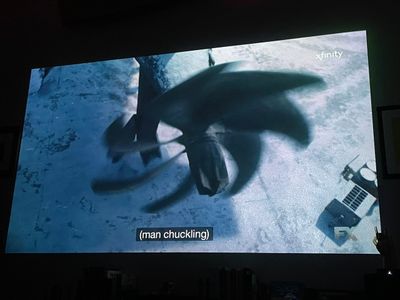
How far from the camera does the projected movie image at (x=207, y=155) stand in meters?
2.07

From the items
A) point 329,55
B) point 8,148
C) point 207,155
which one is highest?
point 329,55

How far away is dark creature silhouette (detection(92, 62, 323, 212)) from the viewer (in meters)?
2.21

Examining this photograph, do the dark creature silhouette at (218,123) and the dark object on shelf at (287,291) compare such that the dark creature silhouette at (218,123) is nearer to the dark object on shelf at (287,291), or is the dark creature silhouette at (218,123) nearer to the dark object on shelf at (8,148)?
the dark object on shelf at (287,291)

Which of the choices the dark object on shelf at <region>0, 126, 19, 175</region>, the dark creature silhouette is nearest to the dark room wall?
the dark object on shelf at <region>0, 126, 19, 175</region>

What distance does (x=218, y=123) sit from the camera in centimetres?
230

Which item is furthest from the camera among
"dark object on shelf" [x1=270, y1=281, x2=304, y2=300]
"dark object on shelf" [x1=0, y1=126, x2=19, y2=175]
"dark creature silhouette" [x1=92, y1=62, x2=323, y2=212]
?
"dark object on shelf" [x1=0, y1=126, x2=19, y2=175]

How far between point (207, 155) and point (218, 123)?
7.6 inches

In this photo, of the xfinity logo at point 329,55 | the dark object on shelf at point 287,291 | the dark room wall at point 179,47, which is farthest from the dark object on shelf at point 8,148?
the xfinity logo at point 329,55

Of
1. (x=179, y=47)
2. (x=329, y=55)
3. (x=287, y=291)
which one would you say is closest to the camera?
(x=287, y=291)

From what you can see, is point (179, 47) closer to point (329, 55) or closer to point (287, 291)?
point (329, 55)

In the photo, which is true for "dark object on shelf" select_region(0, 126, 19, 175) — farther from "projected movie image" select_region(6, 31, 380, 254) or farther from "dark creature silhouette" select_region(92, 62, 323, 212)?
"dark creature silhouette" select_region(92, 62, 323, 212)

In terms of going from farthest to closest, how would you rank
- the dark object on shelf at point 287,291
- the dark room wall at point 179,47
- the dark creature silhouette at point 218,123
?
the dark creature silhouette at point 218,123, the dark room wall at point 179,47, the dark object on shelf at point 287,291

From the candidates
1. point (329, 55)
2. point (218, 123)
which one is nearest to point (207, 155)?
point (218, 123)

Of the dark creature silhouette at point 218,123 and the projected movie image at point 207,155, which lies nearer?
the projected movie image at point 207,155
